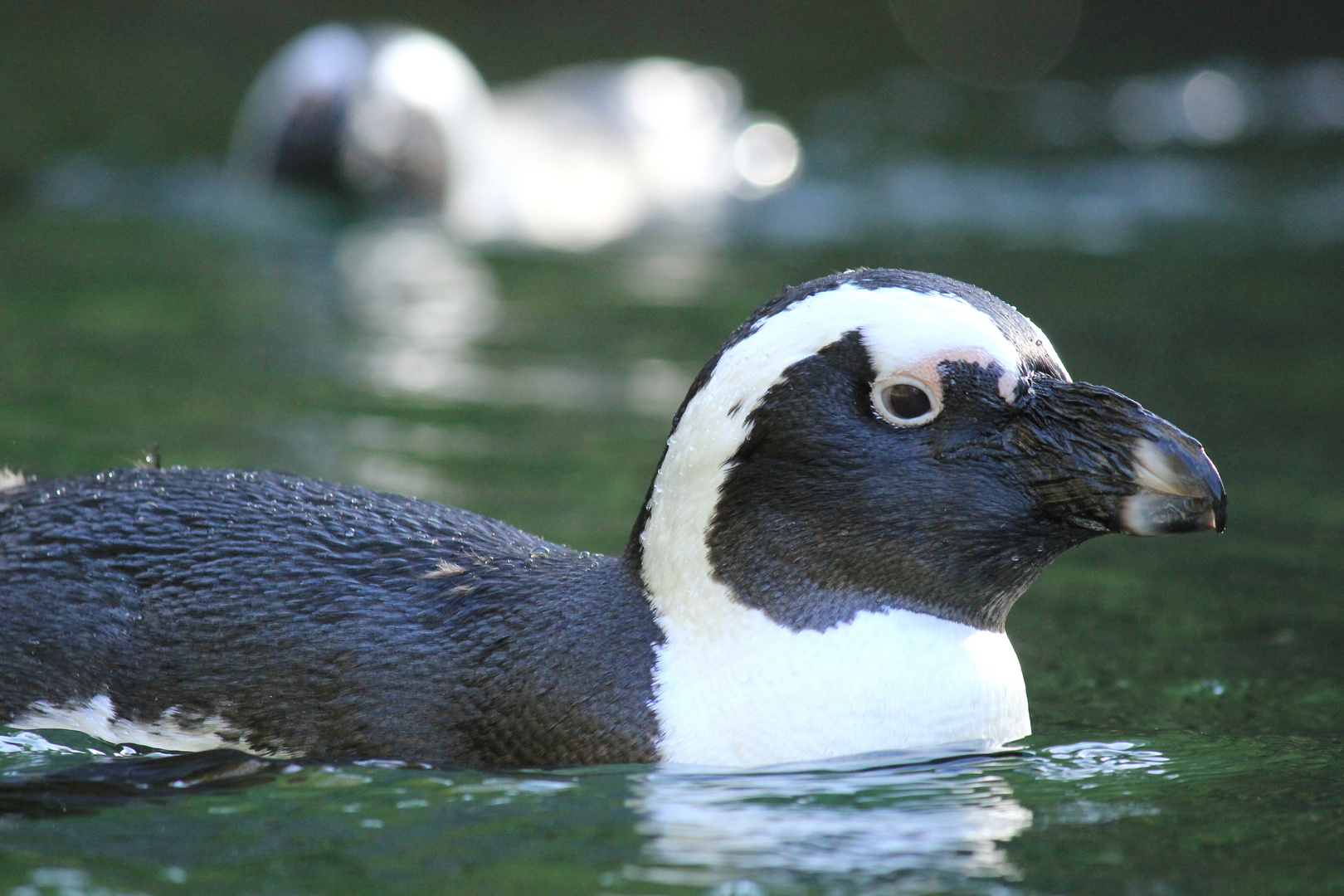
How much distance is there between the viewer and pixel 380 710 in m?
3.78

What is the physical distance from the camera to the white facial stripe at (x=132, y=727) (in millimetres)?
3844

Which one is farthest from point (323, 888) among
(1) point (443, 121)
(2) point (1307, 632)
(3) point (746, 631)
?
(1) point (443, 121)

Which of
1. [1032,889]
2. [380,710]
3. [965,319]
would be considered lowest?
[1032,889]

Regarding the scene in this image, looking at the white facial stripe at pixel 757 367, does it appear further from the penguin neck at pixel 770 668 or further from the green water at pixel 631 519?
the green water at pixel 631 519

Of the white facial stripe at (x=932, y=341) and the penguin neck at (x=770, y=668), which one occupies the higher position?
the white facial stripe at (x=932, y=341)

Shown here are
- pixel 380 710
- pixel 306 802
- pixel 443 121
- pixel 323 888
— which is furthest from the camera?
pixel 443 121

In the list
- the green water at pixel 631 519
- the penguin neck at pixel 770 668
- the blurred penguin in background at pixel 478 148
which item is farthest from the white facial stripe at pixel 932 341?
the blurred penguin in background at pixel 478 148

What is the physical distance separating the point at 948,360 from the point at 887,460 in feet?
0.78

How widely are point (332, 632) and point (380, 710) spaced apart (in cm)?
20

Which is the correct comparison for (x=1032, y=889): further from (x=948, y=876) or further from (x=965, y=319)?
(x=965, y=319)

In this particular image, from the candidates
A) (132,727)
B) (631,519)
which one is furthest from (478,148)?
(132,727)

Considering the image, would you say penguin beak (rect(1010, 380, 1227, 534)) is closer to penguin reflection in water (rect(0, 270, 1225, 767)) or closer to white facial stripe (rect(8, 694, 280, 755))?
penguin reflection in water (rect(0, 270, 1225, 767))

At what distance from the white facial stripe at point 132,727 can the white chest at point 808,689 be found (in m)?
0.90

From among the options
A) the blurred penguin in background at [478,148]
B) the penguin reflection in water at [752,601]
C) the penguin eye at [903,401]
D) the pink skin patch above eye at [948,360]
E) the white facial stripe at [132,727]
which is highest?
the blurred penguin in background at [478,148]
